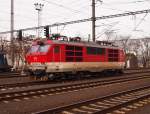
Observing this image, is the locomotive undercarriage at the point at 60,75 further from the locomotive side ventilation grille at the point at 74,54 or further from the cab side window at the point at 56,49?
the cab side window at the point at 56,49

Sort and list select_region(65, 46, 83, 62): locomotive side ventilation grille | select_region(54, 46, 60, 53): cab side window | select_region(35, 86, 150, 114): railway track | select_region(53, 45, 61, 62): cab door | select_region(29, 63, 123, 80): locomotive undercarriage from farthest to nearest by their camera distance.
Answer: select_region(65, 46, 83, 62): locomotive side ventilation grille, select_region(54, 46, 60, 53): cab side window, select_region(53, 45, 61, 62): cab door, select_region(29, 63, 123, 80): locomotive undercarriage, select_region(35, 86, 150, 114): railway track

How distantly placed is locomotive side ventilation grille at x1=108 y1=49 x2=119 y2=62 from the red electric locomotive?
81.0 inches

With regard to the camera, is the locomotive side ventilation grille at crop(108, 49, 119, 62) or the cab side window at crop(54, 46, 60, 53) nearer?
the cab side window at crop(54, 46, 60, 53)

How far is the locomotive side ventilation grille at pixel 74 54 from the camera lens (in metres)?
25.5

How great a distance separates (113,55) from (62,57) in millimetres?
9056

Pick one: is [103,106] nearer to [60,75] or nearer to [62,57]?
[62,57]

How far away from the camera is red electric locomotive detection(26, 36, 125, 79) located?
2430cm

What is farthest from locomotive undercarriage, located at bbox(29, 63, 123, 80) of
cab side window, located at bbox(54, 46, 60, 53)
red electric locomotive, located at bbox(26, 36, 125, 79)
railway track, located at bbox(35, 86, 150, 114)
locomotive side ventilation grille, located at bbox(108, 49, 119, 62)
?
railway track, located at bbox(35, 86, 150, 114)

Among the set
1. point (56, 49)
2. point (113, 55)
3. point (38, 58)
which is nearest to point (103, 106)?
point (56, 49)

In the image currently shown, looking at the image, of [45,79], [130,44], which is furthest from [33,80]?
[130,44]

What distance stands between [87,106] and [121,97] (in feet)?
11.3

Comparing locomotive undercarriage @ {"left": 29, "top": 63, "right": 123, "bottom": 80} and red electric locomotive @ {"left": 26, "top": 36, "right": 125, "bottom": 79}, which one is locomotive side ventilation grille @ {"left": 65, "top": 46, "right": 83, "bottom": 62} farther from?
locomotive undercarriage @ {"left": 29, "top": 63, "right": 123, "bottom": 80}

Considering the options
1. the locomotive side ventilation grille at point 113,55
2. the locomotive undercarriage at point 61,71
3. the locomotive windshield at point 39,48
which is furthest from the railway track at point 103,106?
the locomotive side ventilation grille at point 113,55

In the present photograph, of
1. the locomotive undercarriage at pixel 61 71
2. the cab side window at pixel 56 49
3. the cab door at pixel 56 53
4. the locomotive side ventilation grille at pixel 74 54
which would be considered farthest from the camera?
the locomotive side ventilation grille at pixel 74 54
